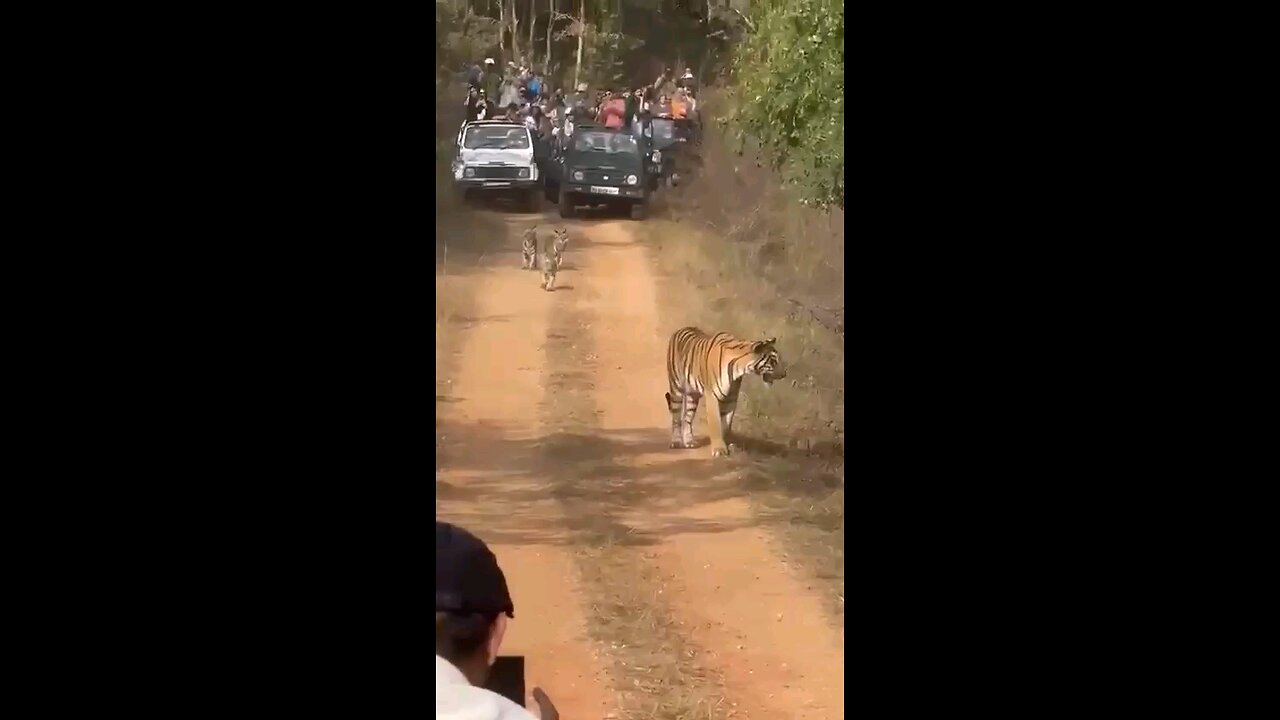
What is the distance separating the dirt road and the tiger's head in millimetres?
235

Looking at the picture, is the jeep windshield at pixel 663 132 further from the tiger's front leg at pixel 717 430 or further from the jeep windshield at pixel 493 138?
the tiger's front leg at pixel 717 430

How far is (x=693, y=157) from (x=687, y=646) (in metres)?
1.26

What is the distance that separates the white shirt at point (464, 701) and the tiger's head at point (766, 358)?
3.38 feet

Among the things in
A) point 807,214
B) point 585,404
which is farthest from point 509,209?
point 807,214

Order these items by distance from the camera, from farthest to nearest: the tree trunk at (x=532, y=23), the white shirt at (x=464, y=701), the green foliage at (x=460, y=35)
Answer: the tree trunk at (x=532, y=23), the green foliage at (x=460, y=35), the white shirt at (x=464, y=701)

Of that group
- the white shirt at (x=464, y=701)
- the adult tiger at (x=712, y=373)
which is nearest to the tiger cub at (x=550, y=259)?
the adult tiger at (x=712, y=373)

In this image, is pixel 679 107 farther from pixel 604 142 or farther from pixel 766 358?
pixel 766 358

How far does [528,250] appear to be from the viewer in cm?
346

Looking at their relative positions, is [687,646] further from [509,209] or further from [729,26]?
[729,26]

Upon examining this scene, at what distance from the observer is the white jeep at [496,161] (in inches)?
135

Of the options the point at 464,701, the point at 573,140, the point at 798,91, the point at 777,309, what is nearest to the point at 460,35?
the point at 573,140

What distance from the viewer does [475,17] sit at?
342 cm

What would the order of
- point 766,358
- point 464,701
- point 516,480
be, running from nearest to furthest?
point 464,701 < point 516,480 < point 766,358

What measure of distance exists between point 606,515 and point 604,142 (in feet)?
3.18
